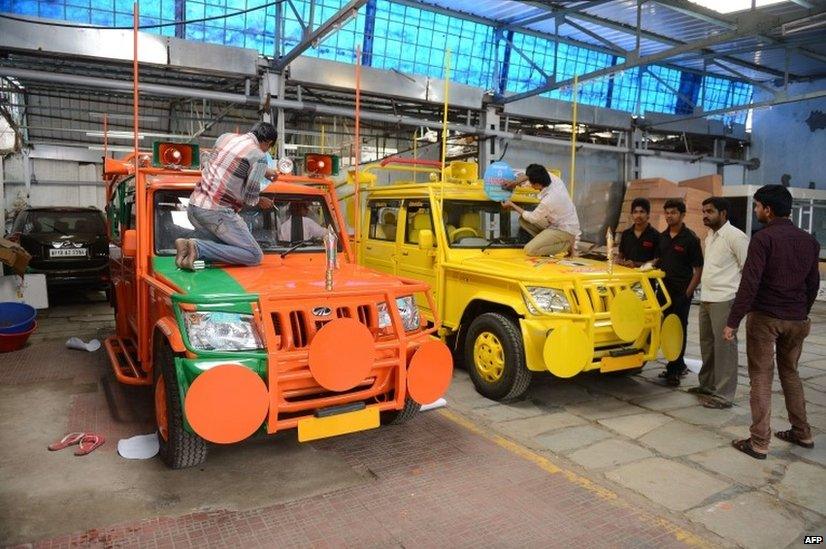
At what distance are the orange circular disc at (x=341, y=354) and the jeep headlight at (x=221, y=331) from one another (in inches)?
14.0

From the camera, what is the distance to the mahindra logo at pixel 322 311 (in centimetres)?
331

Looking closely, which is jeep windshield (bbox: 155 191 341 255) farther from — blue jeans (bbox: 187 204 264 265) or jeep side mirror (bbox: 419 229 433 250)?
jeep side mirror (bbox: 419 229 433 250)

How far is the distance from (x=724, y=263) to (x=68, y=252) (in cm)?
901

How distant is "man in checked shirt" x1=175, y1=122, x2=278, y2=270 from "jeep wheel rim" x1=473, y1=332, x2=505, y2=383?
6.93ft

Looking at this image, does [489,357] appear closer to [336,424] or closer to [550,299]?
[550,299]

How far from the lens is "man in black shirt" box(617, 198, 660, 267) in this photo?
5863mm

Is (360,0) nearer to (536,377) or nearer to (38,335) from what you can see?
(536,377)

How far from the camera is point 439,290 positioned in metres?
5.57

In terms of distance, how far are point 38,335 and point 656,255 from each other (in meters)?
7.48

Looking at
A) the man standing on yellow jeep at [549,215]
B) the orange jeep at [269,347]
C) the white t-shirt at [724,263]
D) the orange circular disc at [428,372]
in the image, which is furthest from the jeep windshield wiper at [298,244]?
the white t-shirt at [724,263]

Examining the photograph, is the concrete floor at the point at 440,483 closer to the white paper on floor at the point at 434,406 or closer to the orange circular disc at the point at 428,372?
the white paper on floor at the point at 434,406

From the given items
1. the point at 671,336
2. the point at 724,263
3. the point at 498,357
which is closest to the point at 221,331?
the point at 498,357

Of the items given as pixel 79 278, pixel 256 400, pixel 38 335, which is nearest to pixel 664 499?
pixel 256 400

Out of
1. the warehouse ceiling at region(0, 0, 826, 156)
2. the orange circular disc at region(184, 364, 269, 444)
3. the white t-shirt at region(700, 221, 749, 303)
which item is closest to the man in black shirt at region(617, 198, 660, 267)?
the white t-shirt at region(700, 221, 749, 303)
